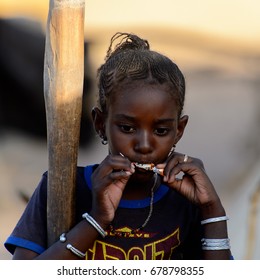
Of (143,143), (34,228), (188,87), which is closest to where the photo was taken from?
(143,143)

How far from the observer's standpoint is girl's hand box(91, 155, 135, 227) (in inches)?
82.8

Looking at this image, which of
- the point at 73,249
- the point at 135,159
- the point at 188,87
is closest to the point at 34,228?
the point at 73,249

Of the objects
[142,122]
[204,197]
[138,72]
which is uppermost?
[138,72]

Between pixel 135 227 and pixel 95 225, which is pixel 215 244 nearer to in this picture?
pixel 135 227

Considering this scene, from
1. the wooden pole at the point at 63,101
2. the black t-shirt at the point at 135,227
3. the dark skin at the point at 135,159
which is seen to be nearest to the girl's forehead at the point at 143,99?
the dark skin at the point at 135,159

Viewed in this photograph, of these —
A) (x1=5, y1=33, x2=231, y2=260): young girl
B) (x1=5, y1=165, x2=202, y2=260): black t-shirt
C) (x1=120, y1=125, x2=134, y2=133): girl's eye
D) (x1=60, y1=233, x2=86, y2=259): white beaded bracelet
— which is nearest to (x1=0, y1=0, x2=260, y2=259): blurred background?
(x1=5, y1=33, x2=231, y2=260): young girl

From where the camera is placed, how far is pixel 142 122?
2121 millimetres

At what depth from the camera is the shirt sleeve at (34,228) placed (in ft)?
7.18

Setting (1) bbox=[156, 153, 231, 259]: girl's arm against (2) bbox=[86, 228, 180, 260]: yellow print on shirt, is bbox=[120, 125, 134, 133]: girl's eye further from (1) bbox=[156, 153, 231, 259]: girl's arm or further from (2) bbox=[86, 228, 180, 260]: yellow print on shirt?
(2) bbox=[86, 228, 180, 260]: yellow print on shirt

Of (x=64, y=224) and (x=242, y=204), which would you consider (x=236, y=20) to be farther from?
(x=64, y=224)

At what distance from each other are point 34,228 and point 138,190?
1.07 ft

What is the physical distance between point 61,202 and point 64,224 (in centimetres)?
7

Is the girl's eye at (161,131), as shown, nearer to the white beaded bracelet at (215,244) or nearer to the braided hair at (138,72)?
the braided hair at (138,72)

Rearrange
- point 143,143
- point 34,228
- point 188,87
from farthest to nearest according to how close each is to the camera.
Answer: point 188,87 < point 34,228 < point 143,143
